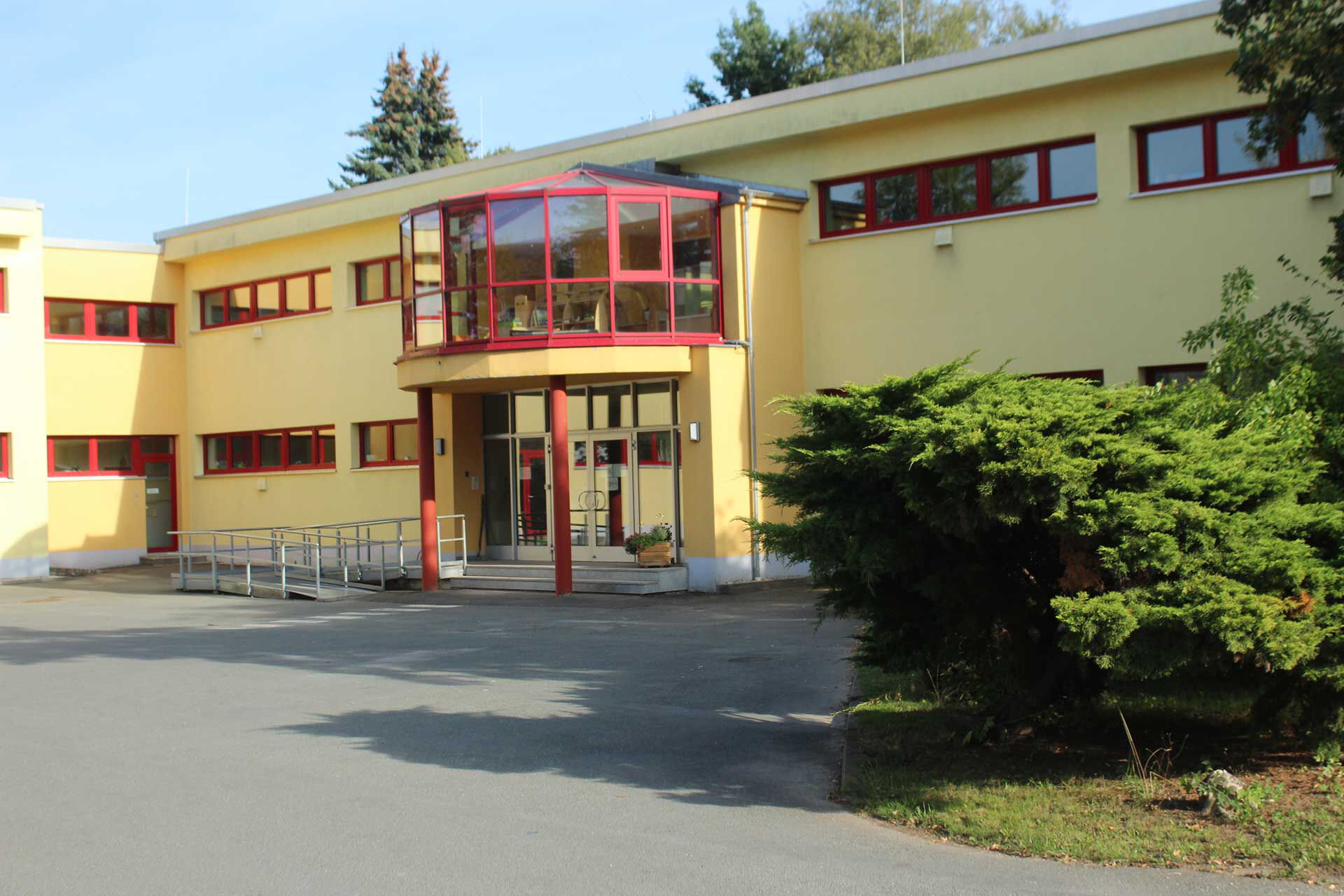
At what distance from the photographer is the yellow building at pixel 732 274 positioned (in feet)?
55.0

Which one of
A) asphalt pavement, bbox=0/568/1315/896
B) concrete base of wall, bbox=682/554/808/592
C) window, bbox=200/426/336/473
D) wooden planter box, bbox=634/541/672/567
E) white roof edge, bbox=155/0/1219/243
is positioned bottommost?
asphalt pavement, bbox=0/568/1315/896

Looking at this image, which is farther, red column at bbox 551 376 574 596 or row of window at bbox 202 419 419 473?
row of window at bbox 202 419 419 473

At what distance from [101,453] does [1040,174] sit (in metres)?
21.3

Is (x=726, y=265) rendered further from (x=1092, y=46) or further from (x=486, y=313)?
(x=1092, y=46)

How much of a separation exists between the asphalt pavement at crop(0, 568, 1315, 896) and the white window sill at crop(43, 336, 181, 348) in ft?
48.9

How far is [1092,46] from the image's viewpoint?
55.8 ft

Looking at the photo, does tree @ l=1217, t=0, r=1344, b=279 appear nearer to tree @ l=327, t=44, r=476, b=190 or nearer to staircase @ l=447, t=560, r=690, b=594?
staircase @ l=447, t=560, r=690, b=594

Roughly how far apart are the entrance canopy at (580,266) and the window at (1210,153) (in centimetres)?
634

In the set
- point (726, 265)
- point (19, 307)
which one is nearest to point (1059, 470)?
point (726, 265)

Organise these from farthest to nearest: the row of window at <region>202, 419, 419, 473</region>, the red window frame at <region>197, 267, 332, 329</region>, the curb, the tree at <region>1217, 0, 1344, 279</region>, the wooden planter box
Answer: the red window frame at <region>197, 267, 332, 329</region>, the row of window at <region>202, 419, 419, 473</region>, the wooden planter box, the tree at <region>1217, 0, 1344, 279</region>, the curb

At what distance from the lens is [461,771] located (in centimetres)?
784

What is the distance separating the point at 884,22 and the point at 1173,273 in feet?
118

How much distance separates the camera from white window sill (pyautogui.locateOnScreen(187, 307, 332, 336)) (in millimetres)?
26641

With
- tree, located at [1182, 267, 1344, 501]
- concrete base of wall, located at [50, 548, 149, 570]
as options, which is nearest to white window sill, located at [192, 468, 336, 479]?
concrete base of wall, located at [50, 548, 149, 570]
